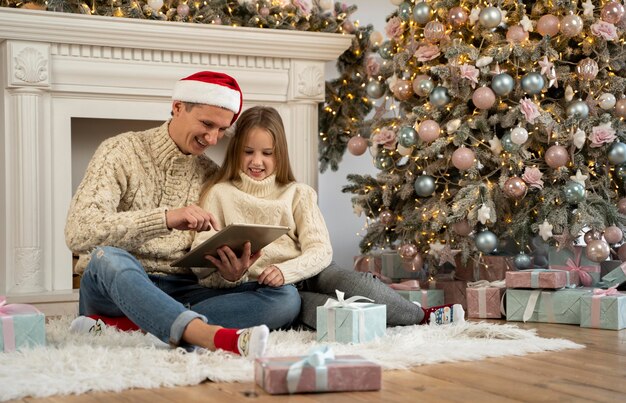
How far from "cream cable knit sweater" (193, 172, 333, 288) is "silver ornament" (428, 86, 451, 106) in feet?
3.00

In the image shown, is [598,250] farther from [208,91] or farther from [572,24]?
[208,91]

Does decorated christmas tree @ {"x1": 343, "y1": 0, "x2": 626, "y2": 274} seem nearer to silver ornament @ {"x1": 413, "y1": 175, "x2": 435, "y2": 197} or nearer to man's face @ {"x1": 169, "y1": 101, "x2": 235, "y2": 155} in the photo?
silver ornament @ {"x1": 413, "y1": 175, "x2": 435, "y2": 197}

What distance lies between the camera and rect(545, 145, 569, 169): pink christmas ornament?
3.12 m

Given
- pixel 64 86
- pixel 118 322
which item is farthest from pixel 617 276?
pixel 64 86

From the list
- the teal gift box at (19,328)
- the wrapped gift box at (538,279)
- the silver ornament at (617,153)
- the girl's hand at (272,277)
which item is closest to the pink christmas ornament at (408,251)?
the wrapped gift box at (538,279)

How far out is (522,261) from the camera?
10.8ft

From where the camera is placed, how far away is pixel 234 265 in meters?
2.29

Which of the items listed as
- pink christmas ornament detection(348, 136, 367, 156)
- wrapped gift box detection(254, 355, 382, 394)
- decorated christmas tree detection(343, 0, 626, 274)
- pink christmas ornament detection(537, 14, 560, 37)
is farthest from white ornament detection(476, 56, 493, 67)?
wrapped gift box detection(254, 355, 382, 394)

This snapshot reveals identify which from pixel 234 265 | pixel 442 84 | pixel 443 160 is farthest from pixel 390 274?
pixel 234 265

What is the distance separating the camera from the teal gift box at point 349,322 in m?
2.21

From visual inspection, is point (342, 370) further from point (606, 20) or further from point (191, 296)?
point (606, 20)

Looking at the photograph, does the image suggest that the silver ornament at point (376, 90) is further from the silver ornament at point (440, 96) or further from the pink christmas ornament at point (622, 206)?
the pink christmas ornament at point (622, 206)

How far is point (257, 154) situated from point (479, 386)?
3.55 ft

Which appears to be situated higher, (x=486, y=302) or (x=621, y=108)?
(x=621, y=108)
